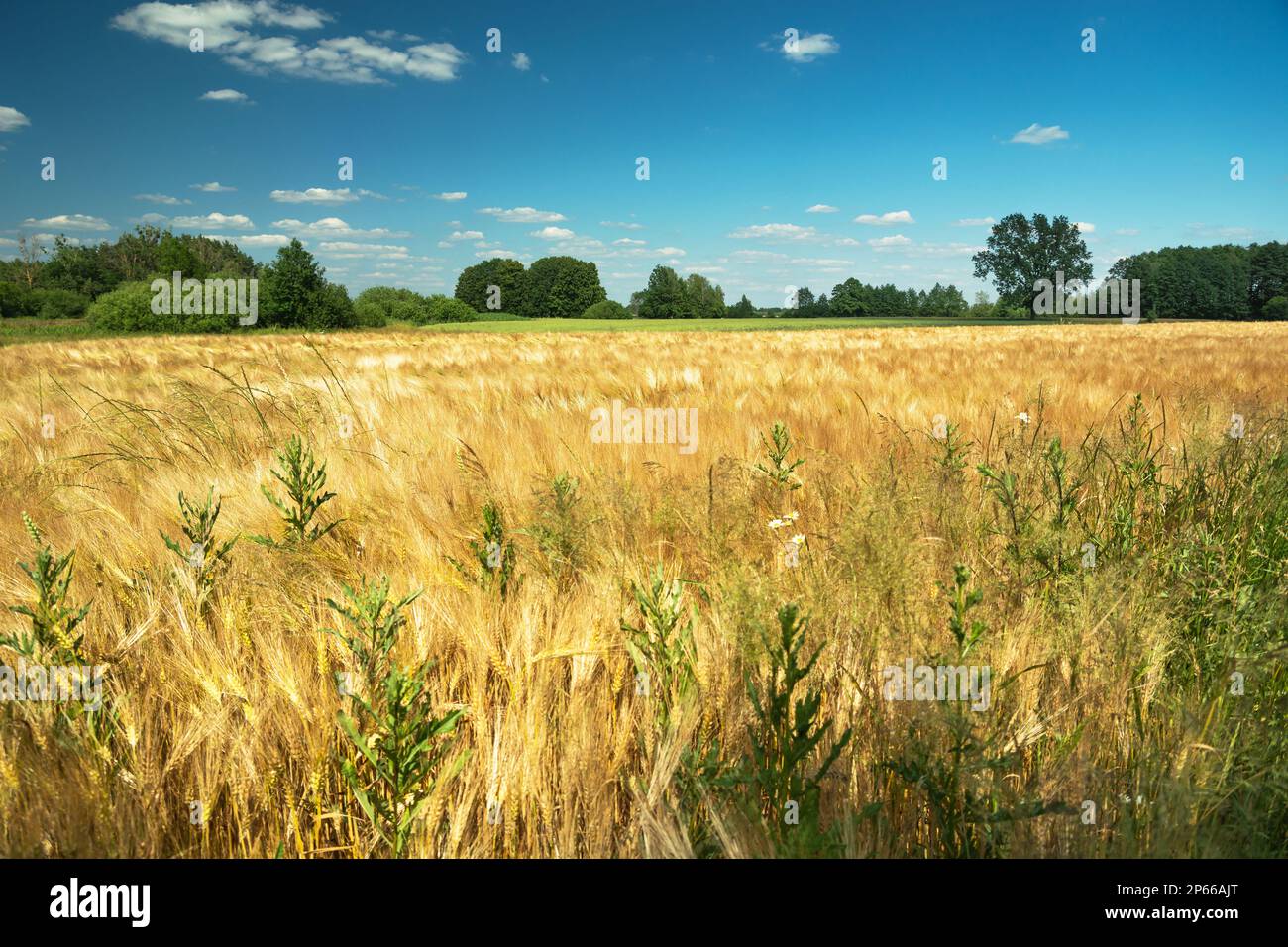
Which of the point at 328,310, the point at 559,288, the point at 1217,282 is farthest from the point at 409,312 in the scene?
the point at 1217,282

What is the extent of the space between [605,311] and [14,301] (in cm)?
6719

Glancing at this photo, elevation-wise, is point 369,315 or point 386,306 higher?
point 386,306

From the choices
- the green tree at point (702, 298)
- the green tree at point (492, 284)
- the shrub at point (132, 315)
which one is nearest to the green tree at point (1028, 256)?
the green tree at point (702, 298)

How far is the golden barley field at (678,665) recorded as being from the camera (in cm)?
118

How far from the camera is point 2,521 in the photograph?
263 centimetres

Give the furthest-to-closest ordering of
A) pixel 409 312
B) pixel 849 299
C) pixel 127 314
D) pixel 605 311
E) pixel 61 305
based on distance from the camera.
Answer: pixel 849 299
pixel 605 311
pixel 409 312
pixel 61 305
pixel 127 314

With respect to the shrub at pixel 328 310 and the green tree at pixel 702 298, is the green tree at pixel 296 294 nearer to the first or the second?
the shrub at pixel 328 310

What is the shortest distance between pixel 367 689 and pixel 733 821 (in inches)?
33.6

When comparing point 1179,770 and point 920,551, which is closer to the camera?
point 1179,770

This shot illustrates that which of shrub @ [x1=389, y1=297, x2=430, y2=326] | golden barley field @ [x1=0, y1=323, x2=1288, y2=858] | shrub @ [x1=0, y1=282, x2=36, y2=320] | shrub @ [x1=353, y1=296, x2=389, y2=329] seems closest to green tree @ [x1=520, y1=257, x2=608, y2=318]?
shrub @ [x1=389, y1=297, x2=430, y2=326]

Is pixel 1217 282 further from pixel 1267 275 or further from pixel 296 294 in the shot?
pixel 296 294

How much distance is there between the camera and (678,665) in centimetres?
153
